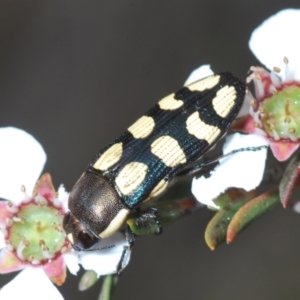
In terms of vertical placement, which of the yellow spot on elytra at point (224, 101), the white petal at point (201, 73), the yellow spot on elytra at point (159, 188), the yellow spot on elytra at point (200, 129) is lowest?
the yellow spot on elytra at point (159, 188)

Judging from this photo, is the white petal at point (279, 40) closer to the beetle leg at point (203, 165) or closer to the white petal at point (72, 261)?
the beetle leg at point (203, 165)

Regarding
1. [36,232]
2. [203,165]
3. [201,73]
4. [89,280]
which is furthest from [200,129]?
A: [36,232]

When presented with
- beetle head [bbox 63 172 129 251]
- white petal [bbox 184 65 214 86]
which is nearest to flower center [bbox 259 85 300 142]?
white petal [bbox 184 65 214 86]

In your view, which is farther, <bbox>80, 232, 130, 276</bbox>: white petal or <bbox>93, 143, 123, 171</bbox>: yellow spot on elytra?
<bbox>93, 143, 123, 171</bbox>: yellow spot on elytra

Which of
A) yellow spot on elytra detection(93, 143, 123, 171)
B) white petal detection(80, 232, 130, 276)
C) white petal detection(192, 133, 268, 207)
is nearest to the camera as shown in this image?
white petal detection(192, 133, 268, 207)

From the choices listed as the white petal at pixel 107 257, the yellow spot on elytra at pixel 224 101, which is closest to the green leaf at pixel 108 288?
the white petal at pixel 107 257

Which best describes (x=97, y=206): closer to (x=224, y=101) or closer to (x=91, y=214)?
(x=91, y=214)

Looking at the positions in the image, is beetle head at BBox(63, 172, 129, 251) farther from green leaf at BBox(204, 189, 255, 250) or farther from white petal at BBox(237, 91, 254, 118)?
white petal at BBox(237, 91, 254, 118)
